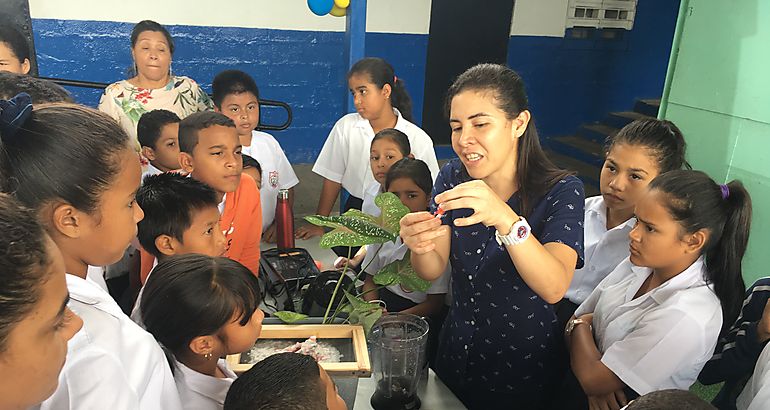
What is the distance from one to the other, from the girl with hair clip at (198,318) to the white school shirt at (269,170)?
1.35 m

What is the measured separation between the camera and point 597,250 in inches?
78.3

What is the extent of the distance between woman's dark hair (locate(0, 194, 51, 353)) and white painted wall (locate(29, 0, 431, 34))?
186 inches

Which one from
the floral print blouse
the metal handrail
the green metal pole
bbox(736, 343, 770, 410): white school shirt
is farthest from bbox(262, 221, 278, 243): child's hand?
the green metal pole

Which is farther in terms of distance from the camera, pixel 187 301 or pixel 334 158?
pixel 334 158

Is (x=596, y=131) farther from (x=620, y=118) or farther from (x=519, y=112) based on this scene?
(x=519, y=112)

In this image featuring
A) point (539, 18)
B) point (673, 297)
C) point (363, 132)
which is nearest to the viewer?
point (673, 297)

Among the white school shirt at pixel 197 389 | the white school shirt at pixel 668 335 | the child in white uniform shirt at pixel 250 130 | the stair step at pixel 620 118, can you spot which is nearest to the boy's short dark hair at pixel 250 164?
Answer: the child in white uniform shirt at pixel 250 130

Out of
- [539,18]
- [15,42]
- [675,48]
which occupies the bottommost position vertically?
[15,42]

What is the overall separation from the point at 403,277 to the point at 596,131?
208 inches

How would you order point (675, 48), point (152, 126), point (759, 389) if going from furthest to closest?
point (675, 48) < point (152, 126) < point (759, 389)

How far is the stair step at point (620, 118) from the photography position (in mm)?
6055

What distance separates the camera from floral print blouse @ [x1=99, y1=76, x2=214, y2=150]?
2.66m

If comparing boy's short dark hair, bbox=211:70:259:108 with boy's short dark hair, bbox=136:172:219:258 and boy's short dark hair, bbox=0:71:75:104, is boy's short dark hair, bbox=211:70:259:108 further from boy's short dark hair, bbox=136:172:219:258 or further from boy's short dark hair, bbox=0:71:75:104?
boy's short dark hair, bbox=136:172:219:258

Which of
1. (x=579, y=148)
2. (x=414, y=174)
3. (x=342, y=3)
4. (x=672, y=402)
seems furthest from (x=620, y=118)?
(x=672, y=402)
